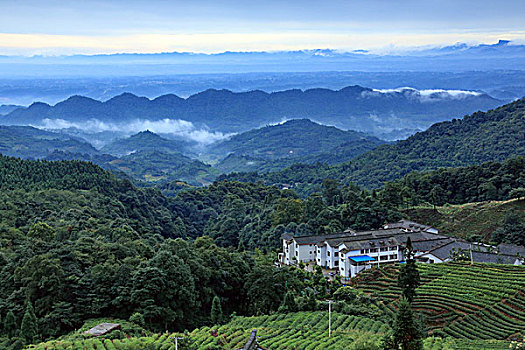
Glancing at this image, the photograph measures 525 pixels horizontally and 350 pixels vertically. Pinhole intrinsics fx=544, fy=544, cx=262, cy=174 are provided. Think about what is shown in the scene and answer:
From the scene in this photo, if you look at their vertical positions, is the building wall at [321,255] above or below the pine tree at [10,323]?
below

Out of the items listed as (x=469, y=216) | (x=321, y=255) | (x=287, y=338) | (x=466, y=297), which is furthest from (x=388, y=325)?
(x=469, y=216)

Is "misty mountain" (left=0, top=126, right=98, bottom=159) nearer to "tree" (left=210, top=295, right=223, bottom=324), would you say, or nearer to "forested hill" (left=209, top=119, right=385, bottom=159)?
"forested hill" (left=209, top=119, right=385, bottom=159)

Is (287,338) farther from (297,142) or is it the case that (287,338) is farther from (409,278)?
(297,142)

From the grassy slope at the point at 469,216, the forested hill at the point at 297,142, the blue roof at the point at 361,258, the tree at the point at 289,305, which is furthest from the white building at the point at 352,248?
the forested hill at the point at 297,142

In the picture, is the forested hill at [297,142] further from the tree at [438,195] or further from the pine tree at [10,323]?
the pine tree at [10,323]

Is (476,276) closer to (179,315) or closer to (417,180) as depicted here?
(179,315)

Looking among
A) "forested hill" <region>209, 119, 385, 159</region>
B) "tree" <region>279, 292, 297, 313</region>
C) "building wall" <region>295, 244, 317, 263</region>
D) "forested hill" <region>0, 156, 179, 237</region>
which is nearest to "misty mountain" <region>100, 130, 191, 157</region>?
"forested hill" <region>209, 119, 385, 159</region>

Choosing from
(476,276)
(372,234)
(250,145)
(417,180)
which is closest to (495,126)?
(417,180)

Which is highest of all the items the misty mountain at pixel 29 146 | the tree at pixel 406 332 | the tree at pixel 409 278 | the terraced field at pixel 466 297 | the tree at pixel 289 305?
the tree at pixel 406 332
